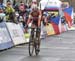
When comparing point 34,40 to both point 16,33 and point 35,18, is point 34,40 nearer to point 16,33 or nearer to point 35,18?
point 35,18

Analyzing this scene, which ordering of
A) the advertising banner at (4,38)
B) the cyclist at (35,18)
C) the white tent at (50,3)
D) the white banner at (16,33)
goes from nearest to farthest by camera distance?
the cyclist at (35,18), the advertising banner at (4,38), the white banner at (16,33), the white tent at (50,3)

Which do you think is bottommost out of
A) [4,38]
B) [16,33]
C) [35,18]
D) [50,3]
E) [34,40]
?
[50,3]

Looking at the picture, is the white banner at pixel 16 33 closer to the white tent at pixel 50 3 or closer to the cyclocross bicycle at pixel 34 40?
the cyclocross bicycle at pixel 34 40

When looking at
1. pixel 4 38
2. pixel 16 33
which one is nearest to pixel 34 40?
pixel 4 38

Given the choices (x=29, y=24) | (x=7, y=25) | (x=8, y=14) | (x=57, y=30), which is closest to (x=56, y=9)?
(x=57, y=30)

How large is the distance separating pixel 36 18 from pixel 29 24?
21.3 inches

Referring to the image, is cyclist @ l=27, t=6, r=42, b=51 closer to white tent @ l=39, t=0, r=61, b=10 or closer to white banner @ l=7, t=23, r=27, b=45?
white banner @ l=7, t=23, r=27, b=45

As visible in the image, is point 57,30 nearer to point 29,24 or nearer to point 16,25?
point 16,25

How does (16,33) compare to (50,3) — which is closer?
(16,33)

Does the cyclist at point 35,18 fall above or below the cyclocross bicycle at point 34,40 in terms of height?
above

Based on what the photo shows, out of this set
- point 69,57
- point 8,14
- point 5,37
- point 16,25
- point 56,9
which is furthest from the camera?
point 56,9

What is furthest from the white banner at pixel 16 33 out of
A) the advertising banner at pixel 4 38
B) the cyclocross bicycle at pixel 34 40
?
the cyclocross bicycle at pixel 34 40

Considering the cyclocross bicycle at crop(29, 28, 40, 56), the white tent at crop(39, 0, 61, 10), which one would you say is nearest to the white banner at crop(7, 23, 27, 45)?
the cyclocross bicycle at crop(29, 28, 40, 56)

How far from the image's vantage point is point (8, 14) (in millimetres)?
21516
